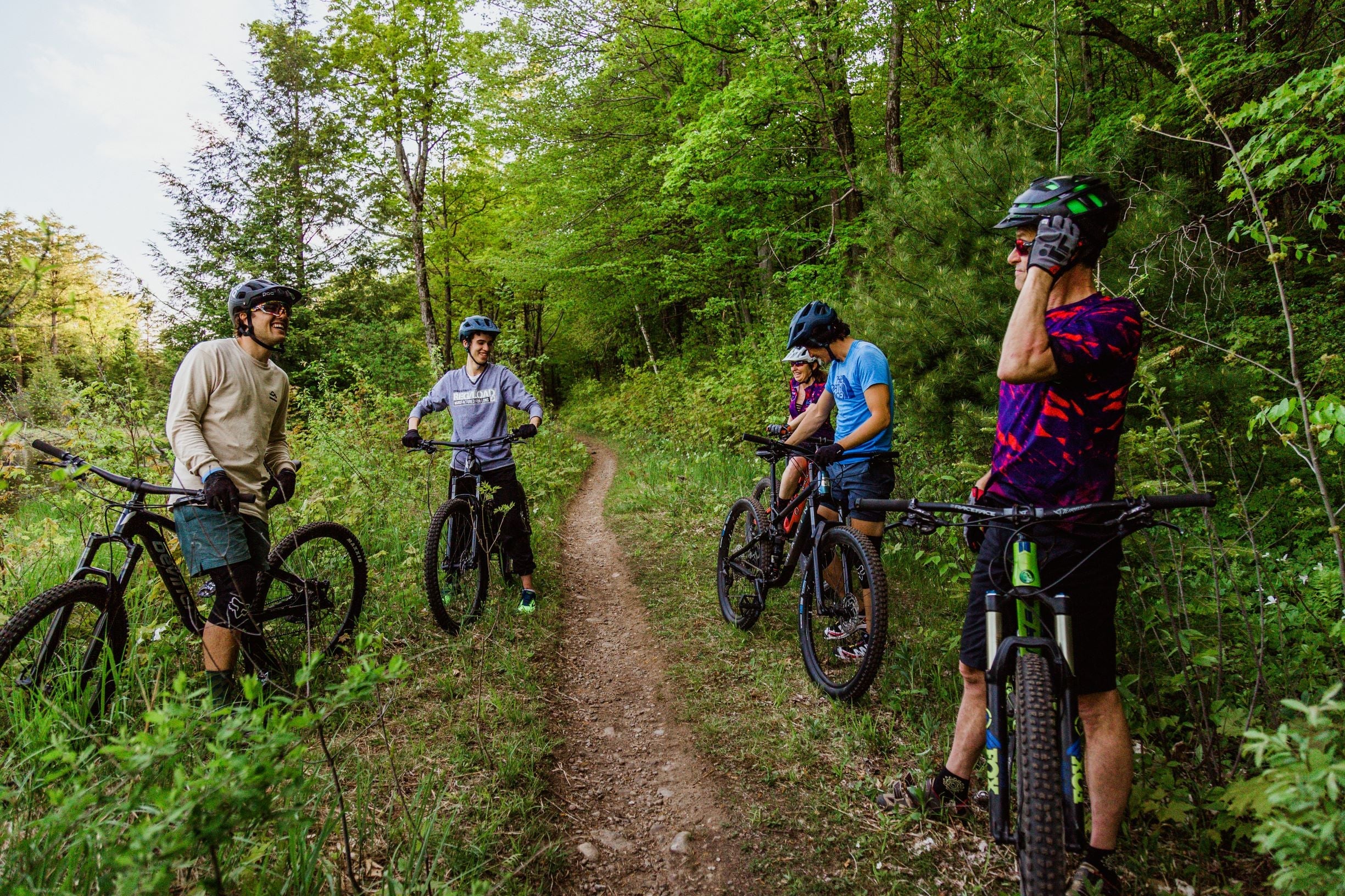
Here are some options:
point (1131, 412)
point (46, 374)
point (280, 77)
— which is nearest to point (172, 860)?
point (1131, 412)

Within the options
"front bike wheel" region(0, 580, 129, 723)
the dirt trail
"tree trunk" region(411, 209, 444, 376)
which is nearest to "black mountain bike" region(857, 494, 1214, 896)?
the dirt trail

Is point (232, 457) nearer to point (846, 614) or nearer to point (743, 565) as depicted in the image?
point (743, 565)

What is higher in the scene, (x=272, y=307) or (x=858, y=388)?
(x=272, y=307)

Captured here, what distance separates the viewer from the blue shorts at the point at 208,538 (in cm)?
316

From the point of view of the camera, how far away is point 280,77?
15.5 metres

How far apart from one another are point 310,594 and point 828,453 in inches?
133

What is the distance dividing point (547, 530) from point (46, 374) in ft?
36.2

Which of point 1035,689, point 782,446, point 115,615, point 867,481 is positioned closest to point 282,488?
point 115,615

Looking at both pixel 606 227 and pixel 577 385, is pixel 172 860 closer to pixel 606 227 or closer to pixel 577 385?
pixel 606 227

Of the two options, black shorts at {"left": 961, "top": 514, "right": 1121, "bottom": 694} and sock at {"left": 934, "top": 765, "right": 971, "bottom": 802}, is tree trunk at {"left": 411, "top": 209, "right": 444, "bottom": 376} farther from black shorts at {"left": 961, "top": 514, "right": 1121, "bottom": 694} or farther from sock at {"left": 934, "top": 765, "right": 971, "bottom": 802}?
black shorts at {"left": 961, "top": 514, "right": 1121, "bottom": 694}

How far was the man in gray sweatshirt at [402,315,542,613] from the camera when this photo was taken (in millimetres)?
5062

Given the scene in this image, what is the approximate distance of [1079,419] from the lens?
6.95ft

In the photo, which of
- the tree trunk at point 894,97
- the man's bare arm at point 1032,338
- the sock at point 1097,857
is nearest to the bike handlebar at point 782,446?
the man's bare arm at point 1032,338

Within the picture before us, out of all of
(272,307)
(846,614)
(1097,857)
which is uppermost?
(272,307)
